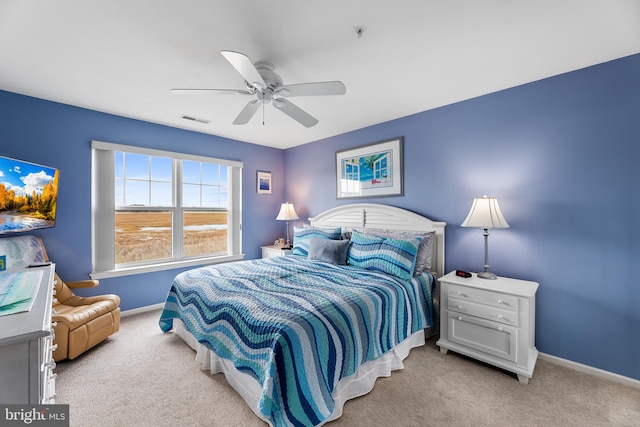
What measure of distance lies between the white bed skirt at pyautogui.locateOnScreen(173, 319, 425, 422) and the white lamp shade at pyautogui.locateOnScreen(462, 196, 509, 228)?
1.21 meters

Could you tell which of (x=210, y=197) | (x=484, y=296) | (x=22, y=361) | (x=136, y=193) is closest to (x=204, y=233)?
(x=210, y=197)

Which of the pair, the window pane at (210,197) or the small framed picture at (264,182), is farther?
the small framed picture at (264,182)

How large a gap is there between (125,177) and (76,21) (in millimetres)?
2198

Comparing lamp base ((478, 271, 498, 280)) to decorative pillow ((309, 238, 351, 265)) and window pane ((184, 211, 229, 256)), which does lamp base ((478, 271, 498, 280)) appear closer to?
decorative pillow ((309, 238, 351, 265))

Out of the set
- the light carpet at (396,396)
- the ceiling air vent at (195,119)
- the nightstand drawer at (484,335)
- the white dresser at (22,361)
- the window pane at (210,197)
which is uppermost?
the ceiling air vent at (195,119)

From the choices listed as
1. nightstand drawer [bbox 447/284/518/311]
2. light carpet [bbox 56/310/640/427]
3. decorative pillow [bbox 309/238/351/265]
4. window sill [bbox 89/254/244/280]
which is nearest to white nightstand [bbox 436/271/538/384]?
nightstand drawer [bbox 447/284/518/311]

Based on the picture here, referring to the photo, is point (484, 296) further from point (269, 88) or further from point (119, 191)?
point (119, 191)

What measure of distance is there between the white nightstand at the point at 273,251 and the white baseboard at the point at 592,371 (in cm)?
314

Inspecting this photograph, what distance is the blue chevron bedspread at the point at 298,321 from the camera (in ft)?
5.09

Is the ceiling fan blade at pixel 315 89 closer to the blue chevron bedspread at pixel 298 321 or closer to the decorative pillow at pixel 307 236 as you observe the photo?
the blue chevron bedspread at pixel 298 321

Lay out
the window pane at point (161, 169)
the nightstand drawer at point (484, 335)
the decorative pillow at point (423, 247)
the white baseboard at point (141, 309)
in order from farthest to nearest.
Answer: the window pane at point (161, 169)
the white baseboard at point (141, 309)
the decorative pillow at point (423, 247)
the nightstand drawer at point (484, 335)

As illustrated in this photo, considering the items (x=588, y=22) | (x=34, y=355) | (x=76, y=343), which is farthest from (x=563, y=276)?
(x=76, y=343)

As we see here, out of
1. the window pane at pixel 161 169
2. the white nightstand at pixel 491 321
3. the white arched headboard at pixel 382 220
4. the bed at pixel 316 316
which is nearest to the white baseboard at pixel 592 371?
the white nightstand at pixel 491 321

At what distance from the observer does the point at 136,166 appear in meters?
3.58
